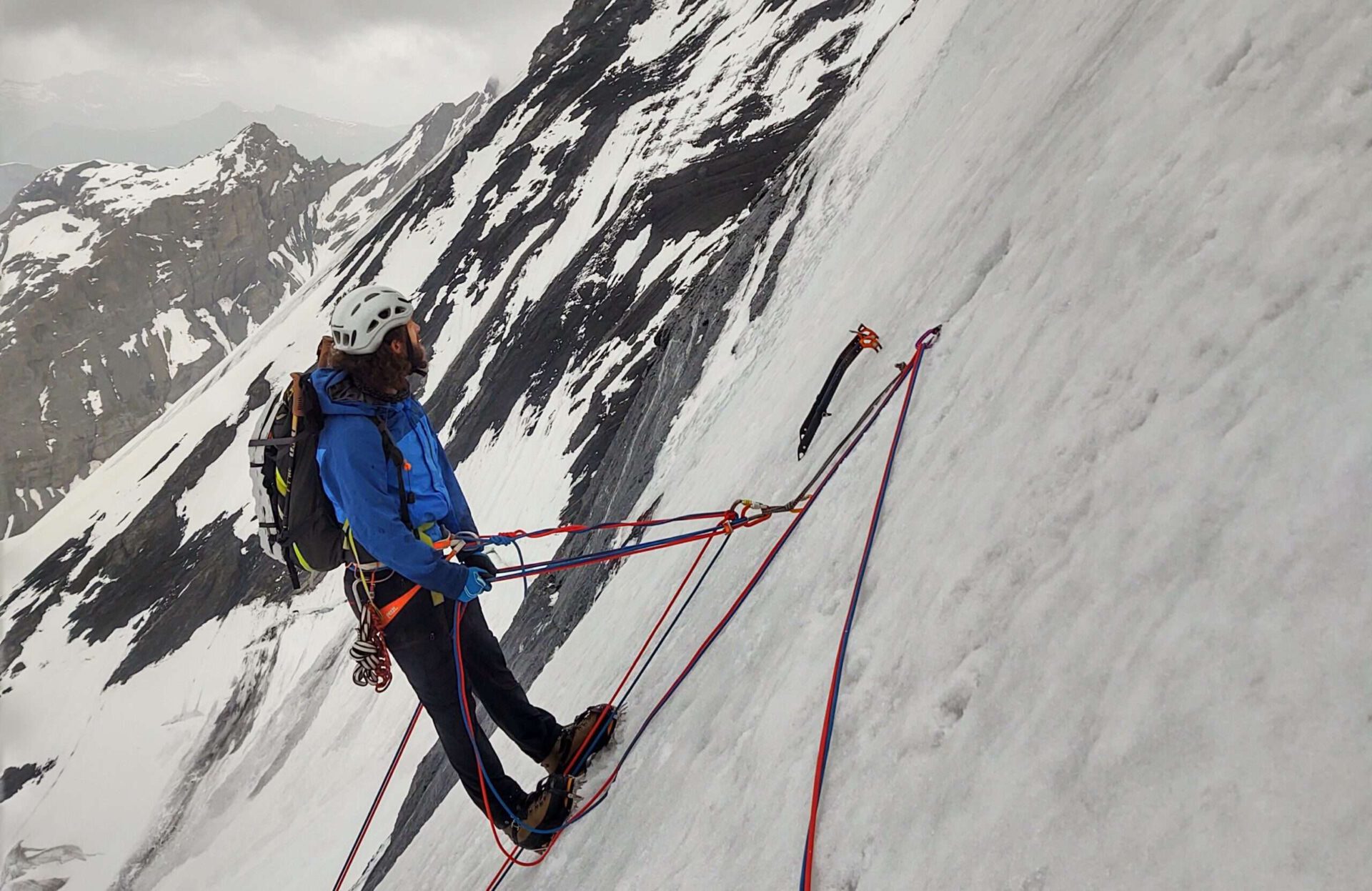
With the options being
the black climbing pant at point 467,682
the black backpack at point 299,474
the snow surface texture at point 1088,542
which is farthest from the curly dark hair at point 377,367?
the snow surface texture at point 1088,542

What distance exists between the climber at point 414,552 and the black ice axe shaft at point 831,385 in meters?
2.04

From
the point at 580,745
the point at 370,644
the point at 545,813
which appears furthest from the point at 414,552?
the point at 545,813

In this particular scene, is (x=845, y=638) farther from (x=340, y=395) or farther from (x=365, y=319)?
(x=365, y=319)

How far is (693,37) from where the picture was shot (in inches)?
1896

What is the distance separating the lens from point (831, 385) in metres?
4.93

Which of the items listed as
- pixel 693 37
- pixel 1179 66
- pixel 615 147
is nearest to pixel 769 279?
pixel 1179 66

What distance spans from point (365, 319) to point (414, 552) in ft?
3.89

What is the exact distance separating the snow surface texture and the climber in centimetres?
45

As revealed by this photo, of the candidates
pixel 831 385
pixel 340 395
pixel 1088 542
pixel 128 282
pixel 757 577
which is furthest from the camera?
pixel 128 282

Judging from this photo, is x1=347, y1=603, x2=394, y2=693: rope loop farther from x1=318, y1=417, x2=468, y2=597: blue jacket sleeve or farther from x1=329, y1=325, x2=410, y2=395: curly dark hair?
x1=329, y1=325, x2=410, y2=395: curly dark hair

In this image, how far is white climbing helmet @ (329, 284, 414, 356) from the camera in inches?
152

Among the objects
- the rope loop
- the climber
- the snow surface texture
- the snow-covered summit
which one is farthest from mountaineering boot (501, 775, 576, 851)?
the snow-covered summit

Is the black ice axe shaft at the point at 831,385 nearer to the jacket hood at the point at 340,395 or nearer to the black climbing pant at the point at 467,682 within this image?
the black climbing pant at the point at 467,682

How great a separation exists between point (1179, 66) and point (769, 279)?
6.92m
